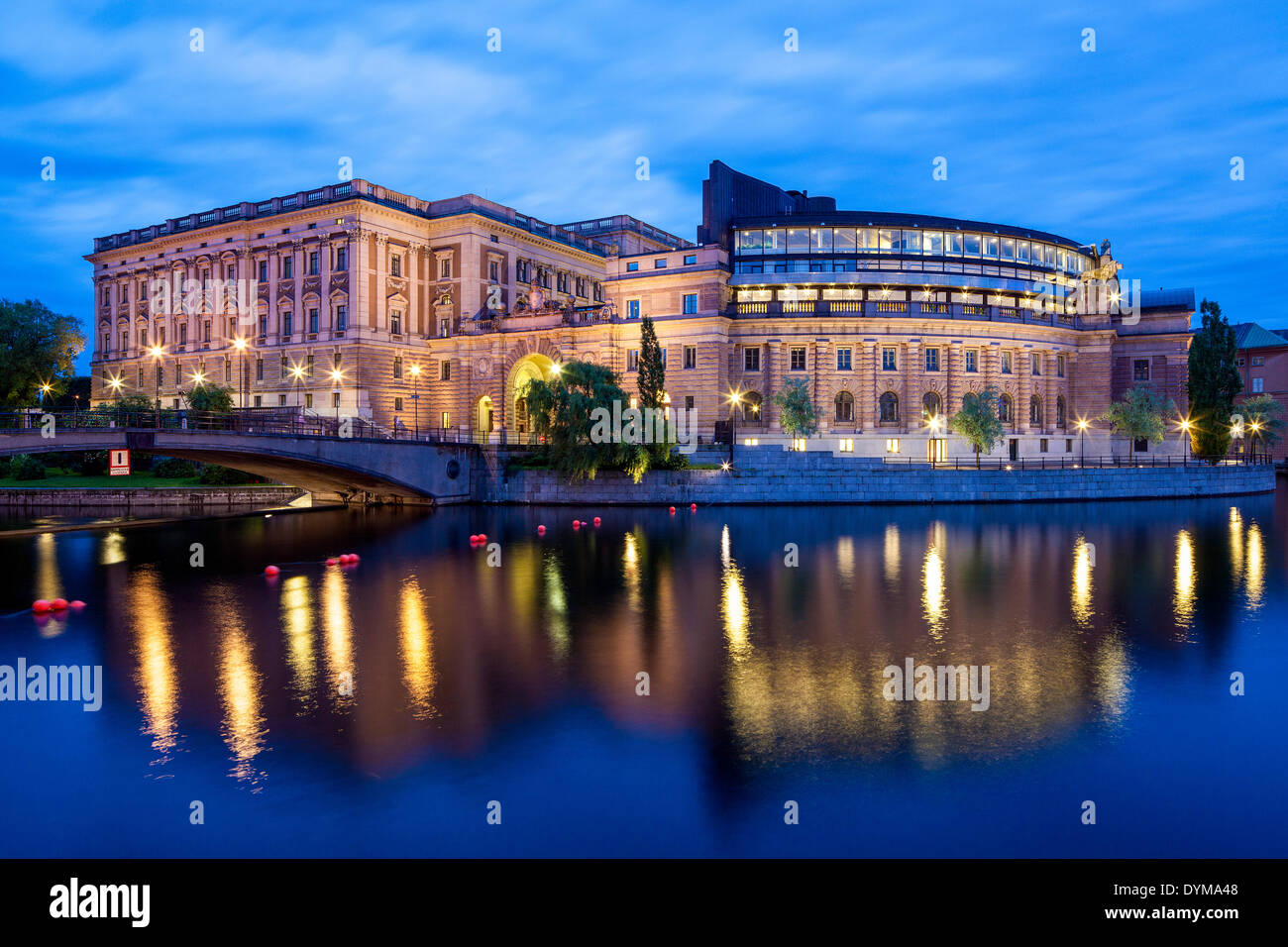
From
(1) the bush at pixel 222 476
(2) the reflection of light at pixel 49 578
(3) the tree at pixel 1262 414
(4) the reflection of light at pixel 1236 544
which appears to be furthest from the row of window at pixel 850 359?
(2) the reflection of light at pixel 49 578

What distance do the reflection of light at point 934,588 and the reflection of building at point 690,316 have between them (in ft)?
121

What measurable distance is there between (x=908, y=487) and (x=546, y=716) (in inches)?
1765

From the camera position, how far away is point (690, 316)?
6669cm

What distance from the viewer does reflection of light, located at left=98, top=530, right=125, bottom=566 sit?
99.8ft

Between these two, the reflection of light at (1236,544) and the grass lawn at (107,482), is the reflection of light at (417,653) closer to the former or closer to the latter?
the reflection of light at (1236,544)

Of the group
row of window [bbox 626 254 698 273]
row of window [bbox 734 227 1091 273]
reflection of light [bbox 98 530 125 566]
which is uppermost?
row of window [bbox 734 227 1091 273]

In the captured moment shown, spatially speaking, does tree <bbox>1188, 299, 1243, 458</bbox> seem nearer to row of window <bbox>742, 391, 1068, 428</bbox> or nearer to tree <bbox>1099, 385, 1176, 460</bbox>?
tree <bbox>1099, 385, 1176, 460</bbox>

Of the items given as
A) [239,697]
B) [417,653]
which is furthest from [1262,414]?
[239,697]

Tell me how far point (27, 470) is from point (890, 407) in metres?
71.5

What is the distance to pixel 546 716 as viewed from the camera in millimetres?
12648

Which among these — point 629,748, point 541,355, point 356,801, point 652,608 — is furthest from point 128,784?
point 541,355

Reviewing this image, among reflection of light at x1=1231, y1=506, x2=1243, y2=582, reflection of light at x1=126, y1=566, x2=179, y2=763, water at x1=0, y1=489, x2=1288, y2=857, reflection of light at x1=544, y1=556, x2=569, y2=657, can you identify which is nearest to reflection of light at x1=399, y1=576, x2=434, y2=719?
water at x1=0, y1=489, x2=1288, y2=857

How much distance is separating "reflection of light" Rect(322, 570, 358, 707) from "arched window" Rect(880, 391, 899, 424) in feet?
176

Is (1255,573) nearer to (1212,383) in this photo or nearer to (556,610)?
(556,610)
